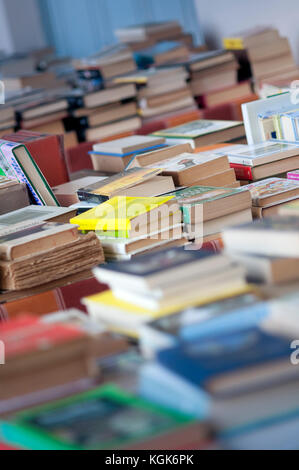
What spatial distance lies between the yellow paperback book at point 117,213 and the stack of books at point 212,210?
0.25 feet

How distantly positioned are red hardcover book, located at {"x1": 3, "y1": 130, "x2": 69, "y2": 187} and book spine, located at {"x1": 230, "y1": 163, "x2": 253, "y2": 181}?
759mm

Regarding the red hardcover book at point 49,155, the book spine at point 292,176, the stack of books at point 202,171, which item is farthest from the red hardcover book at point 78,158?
the book spine at point 292,176

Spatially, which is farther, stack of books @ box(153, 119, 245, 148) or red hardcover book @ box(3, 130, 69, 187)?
stack of books @ box(153, 119, 245, 148)

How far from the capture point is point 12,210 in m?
2.84

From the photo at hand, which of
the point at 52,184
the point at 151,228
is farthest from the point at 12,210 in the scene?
the point at 151,228

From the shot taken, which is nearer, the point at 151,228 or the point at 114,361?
the point at 114,361

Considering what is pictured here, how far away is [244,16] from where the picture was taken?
18.5 ft

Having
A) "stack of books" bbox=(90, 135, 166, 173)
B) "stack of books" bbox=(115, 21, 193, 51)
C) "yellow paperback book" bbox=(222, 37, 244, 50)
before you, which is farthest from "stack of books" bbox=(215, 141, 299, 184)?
"stack of books" bbox=(115, 21, 193, 51)

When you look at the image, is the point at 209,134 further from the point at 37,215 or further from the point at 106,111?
the point at 106,111

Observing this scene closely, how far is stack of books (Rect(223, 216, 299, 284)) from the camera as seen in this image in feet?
4.67

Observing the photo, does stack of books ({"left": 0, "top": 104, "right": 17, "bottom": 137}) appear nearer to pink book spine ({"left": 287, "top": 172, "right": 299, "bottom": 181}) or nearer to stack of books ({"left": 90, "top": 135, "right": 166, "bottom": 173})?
stack of books ({"left": 90, "top": 135, "right": 166, "bottom": 173})

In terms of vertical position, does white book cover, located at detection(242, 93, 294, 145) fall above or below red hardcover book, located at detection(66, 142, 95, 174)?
below

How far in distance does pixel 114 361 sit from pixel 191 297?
18 centimetres
